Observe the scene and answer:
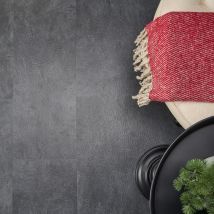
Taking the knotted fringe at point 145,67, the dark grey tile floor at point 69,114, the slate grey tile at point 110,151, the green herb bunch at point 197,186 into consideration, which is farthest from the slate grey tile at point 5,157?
the green herb bunch at point 197,186

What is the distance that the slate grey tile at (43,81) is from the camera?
2.11 metres

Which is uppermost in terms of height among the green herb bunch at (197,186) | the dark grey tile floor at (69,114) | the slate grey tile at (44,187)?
the green herb bunch at (197,186)

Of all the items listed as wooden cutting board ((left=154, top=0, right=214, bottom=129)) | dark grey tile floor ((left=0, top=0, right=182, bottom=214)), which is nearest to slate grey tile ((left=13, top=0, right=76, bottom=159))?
dark grey tile floor ((left=0, top=0, right=182, bottom=214))

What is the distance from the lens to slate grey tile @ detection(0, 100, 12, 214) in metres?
2.10

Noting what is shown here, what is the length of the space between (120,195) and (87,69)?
0.70 m

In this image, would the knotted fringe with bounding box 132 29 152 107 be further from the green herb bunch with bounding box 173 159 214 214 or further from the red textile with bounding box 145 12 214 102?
the green herb bunch with bounding box 173 159 214 214

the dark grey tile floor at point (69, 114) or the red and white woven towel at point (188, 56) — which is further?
the dark grey tile floor at point (69, 114)

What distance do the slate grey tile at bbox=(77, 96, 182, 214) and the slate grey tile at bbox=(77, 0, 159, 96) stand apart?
2.7 inches

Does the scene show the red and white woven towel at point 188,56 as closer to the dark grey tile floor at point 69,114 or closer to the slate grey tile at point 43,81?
the dark grey tile floor at point 69,114

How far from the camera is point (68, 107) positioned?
2.12 metres

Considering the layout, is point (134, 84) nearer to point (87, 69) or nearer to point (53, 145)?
point (87, 69)

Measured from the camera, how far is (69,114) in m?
2.12

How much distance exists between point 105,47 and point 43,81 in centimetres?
38

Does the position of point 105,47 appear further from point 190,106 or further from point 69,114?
point 190,106
